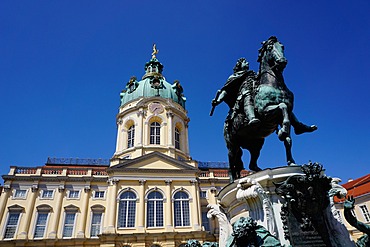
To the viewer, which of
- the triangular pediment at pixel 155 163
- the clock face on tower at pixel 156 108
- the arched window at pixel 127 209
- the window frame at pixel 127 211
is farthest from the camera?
the clock face on tower at pixel 156 108

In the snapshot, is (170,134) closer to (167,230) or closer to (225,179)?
(225,179)

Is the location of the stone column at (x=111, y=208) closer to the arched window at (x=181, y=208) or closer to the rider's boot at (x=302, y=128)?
the arched window at (x=181, y=208)

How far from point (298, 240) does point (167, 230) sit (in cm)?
2410

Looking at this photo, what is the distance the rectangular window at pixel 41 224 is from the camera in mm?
26844

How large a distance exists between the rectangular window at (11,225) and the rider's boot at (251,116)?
1222 inches

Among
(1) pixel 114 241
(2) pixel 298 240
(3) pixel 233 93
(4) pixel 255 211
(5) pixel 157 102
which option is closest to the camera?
(2) pixel 298 240

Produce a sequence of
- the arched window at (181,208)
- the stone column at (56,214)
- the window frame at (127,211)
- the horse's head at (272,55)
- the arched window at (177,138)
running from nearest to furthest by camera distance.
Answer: the horse's head at (272,55) → the window frame at (127,211) → the stone column at (56,214) → the arched window at (181,208) → the arched window at (177,138)

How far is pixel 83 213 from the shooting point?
2839 centimetres

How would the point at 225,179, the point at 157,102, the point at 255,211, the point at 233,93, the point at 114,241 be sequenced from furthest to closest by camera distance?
1. the point at 157,102
2. the point at 225,179
3. the point at 114,241
4. the point at 233,93
5. the point at 255,211

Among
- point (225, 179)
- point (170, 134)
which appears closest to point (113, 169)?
point (170, 134)

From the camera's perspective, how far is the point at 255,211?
4.18m

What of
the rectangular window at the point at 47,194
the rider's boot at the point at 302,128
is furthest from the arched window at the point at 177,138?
the rider's boot at the point at 302,128

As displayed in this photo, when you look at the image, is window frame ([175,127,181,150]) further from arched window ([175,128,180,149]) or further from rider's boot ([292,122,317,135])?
rider's boot ([292,122,317,135])

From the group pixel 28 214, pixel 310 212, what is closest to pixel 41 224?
pixel 28 214
